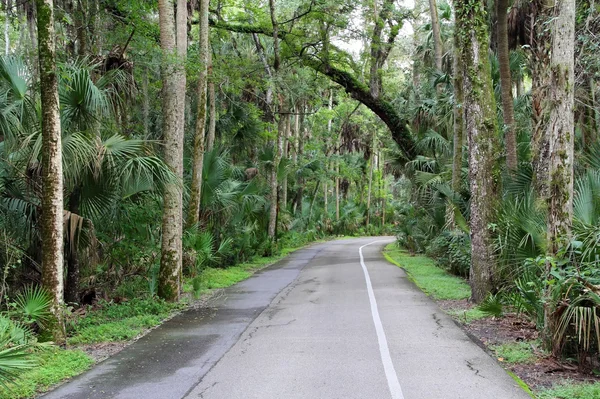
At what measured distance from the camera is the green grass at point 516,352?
7180 mm

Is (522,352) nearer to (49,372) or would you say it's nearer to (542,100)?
(542,100)

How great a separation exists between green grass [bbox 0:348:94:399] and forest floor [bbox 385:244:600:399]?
219 inches

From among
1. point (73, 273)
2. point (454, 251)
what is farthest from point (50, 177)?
point (454, 251)

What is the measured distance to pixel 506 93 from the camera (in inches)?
565

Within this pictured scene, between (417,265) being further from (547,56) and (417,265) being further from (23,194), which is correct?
(23,194)

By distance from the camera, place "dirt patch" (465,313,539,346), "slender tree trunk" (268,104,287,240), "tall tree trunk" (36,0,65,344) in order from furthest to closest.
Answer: "slender tree trunk" (268,104,287,240)
"dirt patch" (465,313,539,346)
"tall tree trunk" (36,0,65,344)

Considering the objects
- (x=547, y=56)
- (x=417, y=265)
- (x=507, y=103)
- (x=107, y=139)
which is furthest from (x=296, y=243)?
(x=547, y=56)

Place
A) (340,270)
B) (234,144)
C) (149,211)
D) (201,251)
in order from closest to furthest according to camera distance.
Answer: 1. (149,211)
2. (201,251)
3. (340,270)
4. (234,144)

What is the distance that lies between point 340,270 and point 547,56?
460 inches

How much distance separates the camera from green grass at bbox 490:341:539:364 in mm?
7180

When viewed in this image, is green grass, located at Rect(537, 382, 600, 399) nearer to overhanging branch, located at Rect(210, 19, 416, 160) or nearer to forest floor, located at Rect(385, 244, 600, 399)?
forest floor, located at Rect(385, 244, 600, 399)

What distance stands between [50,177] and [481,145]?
339 inches

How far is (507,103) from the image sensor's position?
14180 millimetres

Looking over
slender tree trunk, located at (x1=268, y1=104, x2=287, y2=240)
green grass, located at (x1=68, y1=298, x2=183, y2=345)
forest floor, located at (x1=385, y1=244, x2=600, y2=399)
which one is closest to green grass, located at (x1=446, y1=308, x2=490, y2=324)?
forest floor, located at (x1=385, y1=244, x2=600, y2=399)
